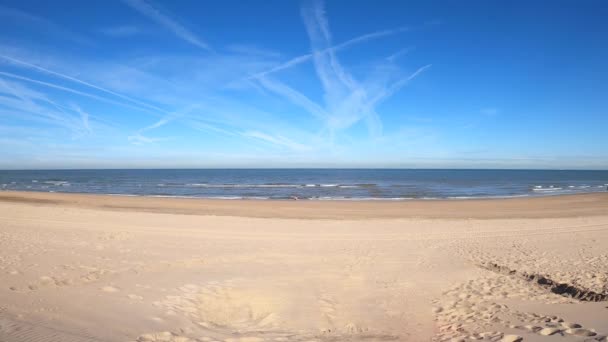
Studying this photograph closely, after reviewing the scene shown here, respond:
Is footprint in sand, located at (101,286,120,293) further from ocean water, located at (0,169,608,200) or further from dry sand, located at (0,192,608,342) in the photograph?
ocean water, located at (0,169,608,200)

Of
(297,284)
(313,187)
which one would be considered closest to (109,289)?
(297,284)

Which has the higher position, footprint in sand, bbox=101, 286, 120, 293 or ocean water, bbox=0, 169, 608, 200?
footprint in sand, bbox=101, 286, 120, 293

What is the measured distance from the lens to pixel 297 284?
22.6ft

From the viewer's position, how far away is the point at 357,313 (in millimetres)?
5602

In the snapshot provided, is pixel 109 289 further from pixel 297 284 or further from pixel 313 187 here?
pixel 313 187

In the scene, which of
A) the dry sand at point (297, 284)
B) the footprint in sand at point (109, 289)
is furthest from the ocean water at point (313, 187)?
the footprint in sand at point (109, 289)

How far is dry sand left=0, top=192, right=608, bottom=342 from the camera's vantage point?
469cm

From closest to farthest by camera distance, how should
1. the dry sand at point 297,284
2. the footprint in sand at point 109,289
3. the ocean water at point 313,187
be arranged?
the dry sand at point 297,284 → the footprint in sand at point 109,289 → the ocean water at point 313,187

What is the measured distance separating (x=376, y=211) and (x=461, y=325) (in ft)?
53.7


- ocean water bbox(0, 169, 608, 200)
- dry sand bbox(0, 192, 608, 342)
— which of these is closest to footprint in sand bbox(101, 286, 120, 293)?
dry sand bbox(0, 192, 608, 342)

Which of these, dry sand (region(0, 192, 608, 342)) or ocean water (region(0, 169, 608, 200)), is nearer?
dry sand (region(0, 192, 608, 342))

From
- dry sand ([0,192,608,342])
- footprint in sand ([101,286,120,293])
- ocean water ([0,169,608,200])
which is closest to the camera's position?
dry sand ([0,192,608,342])

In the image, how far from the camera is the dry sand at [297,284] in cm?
469

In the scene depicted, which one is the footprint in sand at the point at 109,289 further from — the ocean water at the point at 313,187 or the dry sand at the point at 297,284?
the ocean water at the point at 313,187
